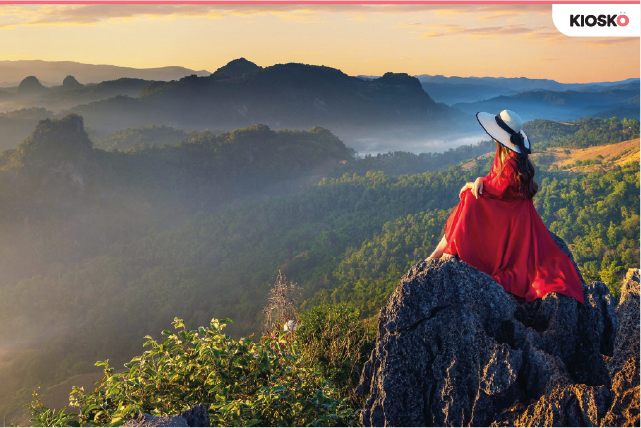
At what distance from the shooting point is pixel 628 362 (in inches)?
115

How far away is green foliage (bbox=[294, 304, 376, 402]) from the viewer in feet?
21.4

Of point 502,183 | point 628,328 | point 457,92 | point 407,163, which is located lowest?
point 407,163

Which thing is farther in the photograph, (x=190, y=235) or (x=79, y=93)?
(x=79, y=93)

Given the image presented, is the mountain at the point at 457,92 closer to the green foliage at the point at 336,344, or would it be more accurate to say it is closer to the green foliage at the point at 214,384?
the green foliage at the point at 336,344

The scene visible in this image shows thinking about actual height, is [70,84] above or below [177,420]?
above

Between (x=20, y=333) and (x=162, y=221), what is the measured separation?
2937cm

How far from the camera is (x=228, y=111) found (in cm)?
13588

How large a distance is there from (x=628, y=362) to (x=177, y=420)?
310 cm

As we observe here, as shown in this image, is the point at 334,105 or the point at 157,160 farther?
the point at 334,105

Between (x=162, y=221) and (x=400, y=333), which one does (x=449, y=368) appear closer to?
(x=400, y=333)

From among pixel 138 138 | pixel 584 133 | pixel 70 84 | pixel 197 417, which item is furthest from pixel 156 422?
pixel 70 84

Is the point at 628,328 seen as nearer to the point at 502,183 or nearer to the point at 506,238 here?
the point at 506,238

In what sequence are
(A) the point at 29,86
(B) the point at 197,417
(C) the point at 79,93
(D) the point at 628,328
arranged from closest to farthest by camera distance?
(B) the point at 197,417
(D) the point at 628,328
(A) the point at 29,86
(C) the point at 79,93

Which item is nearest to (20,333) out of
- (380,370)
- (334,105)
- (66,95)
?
(380,370)
